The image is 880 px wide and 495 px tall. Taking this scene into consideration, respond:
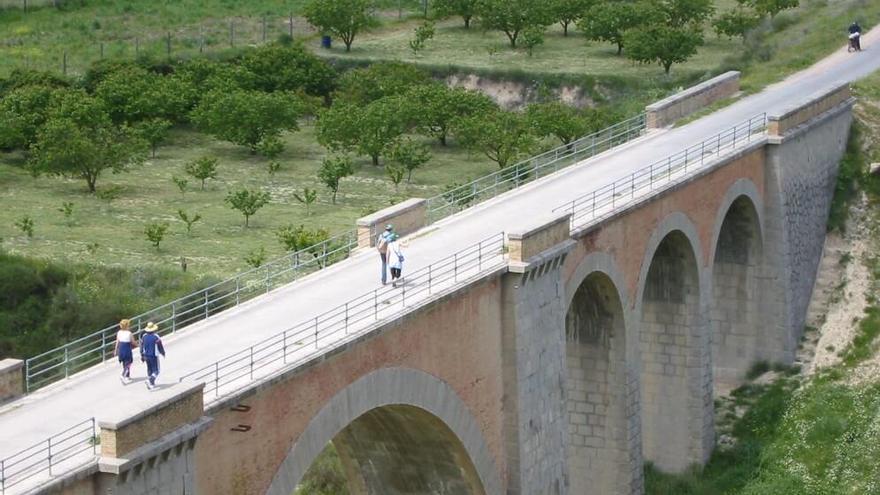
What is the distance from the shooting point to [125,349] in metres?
27.9

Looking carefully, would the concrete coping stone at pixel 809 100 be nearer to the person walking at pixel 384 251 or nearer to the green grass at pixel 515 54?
the person walking at pixel 384 251

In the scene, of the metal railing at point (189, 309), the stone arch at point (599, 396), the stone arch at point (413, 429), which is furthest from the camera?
the stone arch at point (599, 396)

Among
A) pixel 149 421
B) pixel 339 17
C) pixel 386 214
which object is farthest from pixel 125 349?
pixel 339 17

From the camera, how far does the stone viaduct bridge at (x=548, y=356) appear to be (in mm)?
27328

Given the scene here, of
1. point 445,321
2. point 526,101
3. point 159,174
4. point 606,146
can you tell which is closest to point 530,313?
point 445,321

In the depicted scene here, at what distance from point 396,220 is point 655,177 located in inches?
321

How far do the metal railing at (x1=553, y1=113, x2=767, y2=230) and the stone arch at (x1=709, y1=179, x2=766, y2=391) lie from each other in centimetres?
252

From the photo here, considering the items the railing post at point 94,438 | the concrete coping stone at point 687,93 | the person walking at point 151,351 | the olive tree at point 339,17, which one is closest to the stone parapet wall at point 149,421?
the railing post at point 94,438

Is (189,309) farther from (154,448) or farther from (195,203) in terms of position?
(195,203)

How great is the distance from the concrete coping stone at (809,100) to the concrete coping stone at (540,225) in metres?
13.7

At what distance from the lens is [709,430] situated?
155 ft

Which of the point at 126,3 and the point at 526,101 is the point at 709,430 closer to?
the point at 526,101

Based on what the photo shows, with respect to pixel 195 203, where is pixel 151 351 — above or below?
above

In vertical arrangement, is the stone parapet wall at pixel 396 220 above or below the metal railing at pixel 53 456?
above
